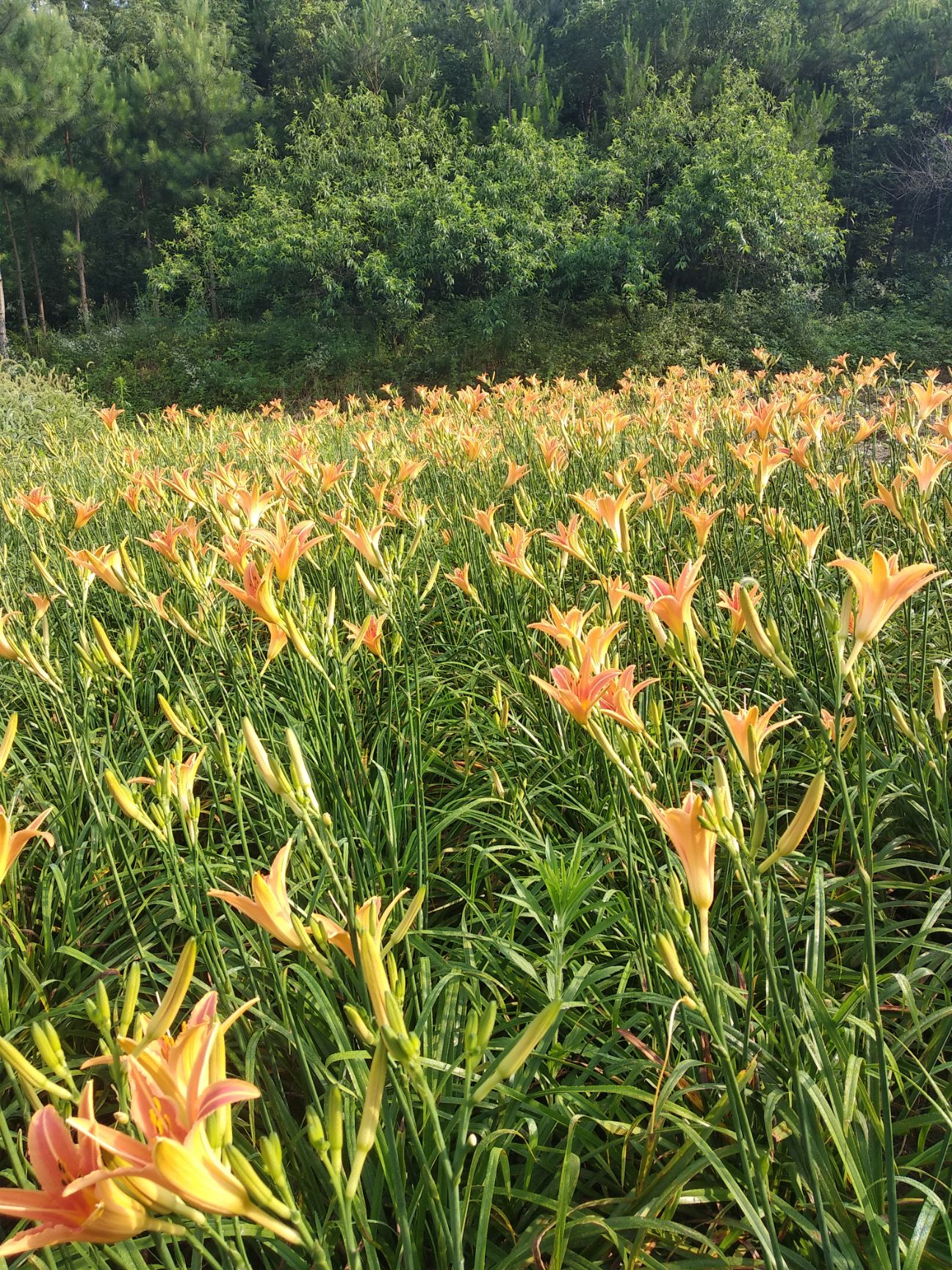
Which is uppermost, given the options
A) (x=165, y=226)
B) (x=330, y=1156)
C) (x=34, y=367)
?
(x=165, y=226)


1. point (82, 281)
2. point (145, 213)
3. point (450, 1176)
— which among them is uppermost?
point (145, 213)

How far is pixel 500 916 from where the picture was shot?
141cm

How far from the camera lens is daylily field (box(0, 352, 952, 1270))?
619 mm

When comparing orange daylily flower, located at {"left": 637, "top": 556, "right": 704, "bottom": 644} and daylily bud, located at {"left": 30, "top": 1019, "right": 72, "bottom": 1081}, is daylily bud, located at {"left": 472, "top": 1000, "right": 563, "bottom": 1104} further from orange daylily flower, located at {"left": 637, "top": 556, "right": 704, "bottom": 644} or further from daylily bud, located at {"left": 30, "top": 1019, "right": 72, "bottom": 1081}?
orange daylily flower, located at {"left": 637, "top": 556, "right": 704, "bottom": 644}

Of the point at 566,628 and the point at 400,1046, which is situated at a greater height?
the point at 566,628

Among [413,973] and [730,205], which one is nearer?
[413,973]

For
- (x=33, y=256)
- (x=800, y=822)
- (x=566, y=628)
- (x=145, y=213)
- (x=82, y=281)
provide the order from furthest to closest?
(x=145, y=213) → (x=33, y=256) → (x=82, y=281) → (x=566, y=628) → (x=800, y=822)

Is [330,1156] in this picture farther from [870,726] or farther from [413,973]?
[870,726]

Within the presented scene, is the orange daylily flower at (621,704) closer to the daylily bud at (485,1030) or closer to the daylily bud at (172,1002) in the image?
the daylily bud at (485,1030)

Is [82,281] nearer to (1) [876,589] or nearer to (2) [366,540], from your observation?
(2) [366,540]

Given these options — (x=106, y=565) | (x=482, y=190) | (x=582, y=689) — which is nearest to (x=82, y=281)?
(x=482, y=190)

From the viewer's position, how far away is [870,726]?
1879 mm

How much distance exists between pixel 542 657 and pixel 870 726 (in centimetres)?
86

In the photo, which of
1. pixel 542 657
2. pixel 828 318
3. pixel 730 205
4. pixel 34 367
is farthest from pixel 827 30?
pixel 542 657
